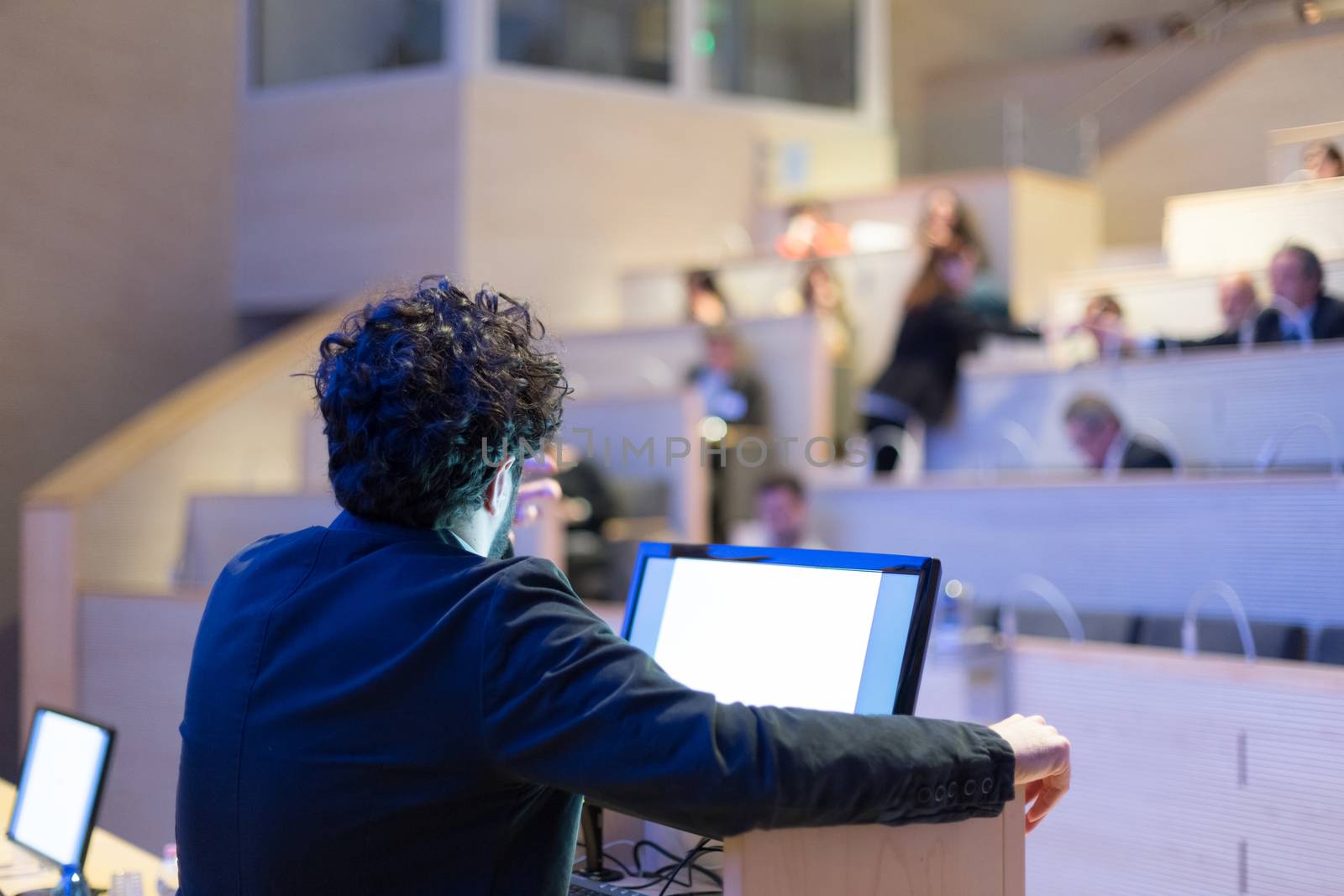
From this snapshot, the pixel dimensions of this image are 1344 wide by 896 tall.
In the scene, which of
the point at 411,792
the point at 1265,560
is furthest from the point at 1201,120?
the point at 411,792

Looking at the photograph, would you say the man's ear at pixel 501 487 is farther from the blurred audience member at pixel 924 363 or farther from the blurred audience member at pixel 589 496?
the blurred audience member at pixel 924 363

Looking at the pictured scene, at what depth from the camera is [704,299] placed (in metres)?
5.88

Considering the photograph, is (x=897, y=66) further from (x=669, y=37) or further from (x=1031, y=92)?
(x=669, y=37)

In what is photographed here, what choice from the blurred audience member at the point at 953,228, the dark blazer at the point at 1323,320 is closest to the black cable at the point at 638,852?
the dark blazer at the point at 1323,320

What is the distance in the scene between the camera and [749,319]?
5363 millimetres

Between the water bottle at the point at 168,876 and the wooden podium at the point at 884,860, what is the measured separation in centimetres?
112

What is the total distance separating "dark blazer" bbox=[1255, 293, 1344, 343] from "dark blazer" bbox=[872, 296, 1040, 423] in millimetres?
1746

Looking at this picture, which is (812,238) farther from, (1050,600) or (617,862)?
(617,862)

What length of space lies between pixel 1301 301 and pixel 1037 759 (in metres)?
2.11

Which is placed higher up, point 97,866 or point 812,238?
point 812,238

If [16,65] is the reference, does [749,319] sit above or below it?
below

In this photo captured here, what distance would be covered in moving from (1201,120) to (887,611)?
84.9 inches

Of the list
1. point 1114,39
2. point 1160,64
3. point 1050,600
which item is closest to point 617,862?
point 1050,600

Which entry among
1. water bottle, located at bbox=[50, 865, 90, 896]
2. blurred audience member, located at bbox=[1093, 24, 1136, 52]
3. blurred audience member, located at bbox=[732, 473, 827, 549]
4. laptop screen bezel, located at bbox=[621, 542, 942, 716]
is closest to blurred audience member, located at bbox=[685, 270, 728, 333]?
blurred audience member, located at bbox=[732, 473, 827, 549]
